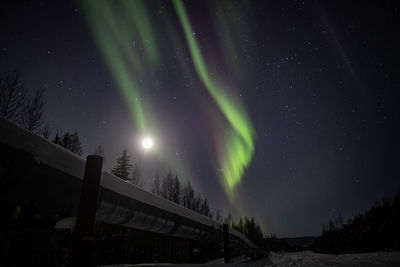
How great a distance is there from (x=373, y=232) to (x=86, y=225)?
294 ft

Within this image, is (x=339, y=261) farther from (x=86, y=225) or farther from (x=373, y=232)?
(x=373, y=232)

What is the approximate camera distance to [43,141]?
2.97 meters

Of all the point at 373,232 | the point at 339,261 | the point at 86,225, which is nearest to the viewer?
the point at 86,225

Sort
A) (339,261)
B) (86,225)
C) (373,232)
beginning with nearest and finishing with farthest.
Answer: (86,225)
(339,261)
(373,232)

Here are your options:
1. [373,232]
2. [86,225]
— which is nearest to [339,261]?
[86,225]

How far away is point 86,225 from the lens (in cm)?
299

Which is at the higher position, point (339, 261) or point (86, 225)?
point (86, 225)

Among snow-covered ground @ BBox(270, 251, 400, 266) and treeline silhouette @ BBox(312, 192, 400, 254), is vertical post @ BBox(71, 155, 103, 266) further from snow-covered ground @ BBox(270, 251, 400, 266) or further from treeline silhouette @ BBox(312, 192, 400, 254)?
treeline silhouette @ BBox(312, 192, 400, 254)

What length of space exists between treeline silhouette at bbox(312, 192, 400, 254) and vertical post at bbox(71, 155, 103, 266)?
63.7 metres

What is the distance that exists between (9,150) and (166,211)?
419cm

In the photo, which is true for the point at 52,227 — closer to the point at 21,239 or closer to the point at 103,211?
the point at 21,239

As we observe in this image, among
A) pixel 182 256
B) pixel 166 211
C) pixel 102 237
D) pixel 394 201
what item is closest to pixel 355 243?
pixel 394 201

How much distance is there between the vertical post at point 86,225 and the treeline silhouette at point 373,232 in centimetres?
6370

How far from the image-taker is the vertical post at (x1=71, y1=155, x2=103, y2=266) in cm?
294
